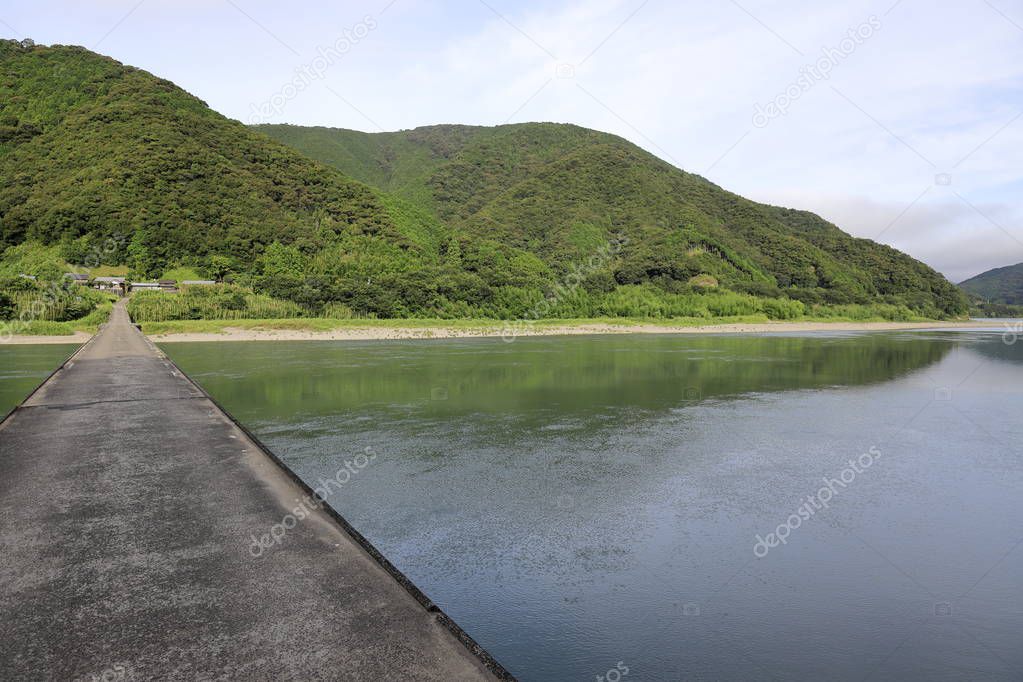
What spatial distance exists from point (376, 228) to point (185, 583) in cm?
10075

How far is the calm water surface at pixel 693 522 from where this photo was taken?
502cm

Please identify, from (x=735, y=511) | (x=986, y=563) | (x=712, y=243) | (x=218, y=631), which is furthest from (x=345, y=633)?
(x=712, y=243)

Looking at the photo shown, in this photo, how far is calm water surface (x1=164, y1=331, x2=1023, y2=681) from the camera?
5020 millimetres

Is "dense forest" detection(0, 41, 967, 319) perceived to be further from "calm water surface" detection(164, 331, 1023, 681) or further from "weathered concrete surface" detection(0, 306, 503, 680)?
"weathered concrete surface" detection(0, 306, 503, 680)

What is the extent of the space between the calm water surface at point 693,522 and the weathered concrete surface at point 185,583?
1121 millimetres

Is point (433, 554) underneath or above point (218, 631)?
underneath

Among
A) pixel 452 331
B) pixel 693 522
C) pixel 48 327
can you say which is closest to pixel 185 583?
pixel 693 522

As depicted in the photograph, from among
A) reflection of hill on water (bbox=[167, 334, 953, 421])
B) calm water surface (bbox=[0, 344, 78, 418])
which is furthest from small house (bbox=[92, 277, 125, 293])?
reflection of hill on water (bbox=[167, 334, 953, 421])

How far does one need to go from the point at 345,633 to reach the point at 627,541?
400cm

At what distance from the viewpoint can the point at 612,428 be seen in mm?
13695

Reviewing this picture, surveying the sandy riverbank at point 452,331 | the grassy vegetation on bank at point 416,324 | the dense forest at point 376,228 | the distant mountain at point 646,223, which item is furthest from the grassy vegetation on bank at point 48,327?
the distant mountain at point 646,223

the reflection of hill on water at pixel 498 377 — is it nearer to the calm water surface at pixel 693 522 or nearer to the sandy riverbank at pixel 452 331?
the calm water surface at pixel 693 522

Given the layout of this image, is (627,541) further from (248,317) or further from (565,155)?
(565,155)

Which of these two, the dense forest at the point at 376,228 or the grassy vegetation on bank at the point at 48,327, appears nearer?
the grassy vegetation on bank at the point at 48,327
